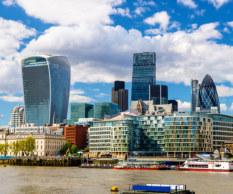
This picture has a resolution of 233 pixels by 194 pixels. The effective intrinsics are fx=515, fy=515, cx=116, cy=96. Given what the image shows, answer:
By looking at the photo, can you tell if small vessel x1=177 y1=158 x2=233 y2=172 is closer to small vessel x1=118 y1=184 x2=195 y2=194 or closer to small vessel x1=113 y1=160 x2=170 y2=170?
small vessel x1=113 y1=160 x2=170 y2=170

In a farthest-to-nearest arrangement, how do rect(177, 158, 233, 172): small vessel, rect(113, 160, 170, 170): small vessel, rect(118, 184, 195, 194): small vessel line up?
rect(113, 160, 170, 170): small vessel
rect(177, 158, 233, 172): small vessel
rect(118, 184, 195, 194): small vessel

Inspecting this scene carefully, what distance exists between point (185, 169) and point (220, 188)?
8588cm

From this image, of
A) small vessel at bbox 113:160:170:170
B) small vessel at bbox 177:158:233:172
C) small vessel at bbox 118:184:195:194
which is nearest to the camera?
small vessel at bbox 118:184:195:194

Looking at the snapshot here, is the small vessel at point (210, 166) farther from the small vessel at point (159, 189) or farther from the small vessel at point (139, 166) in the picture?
the small vessel at point (159, 189)

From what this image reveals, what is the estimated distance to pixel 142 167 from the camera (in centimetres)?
18700

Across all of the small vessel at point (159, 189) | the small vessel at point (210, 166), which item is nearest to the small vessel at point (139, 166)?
the small vessel at point (210, 166)

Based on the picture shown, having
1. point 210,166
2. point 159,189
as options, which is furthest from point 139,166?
point 159,189

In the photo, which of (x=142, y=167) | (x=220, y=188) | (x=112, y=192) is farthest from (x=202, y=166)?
(x=112, y=192)

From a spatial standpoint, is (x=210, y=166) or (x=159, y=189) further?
(x=210, y=166)

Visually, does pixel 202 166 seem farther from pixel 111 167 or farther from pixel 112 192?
pixel 112 192

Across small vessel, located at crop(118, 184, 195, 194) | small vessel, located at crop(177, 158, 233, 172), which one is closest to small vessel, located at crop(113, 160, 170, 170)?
small vessel, located at crop(177, 158, 233, 172)

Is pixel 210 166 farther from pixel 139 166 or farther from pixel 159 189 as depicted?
pixel 159 189

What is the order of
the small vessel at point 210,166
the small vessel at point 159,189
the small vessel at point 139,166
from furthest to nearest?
the small vessel at point 139,166
the small vessel at point 210,166
the small vessel at point 159,189

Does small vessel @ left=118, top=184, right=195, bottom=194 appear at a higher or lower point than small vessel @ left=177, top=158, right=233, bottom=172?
lower
